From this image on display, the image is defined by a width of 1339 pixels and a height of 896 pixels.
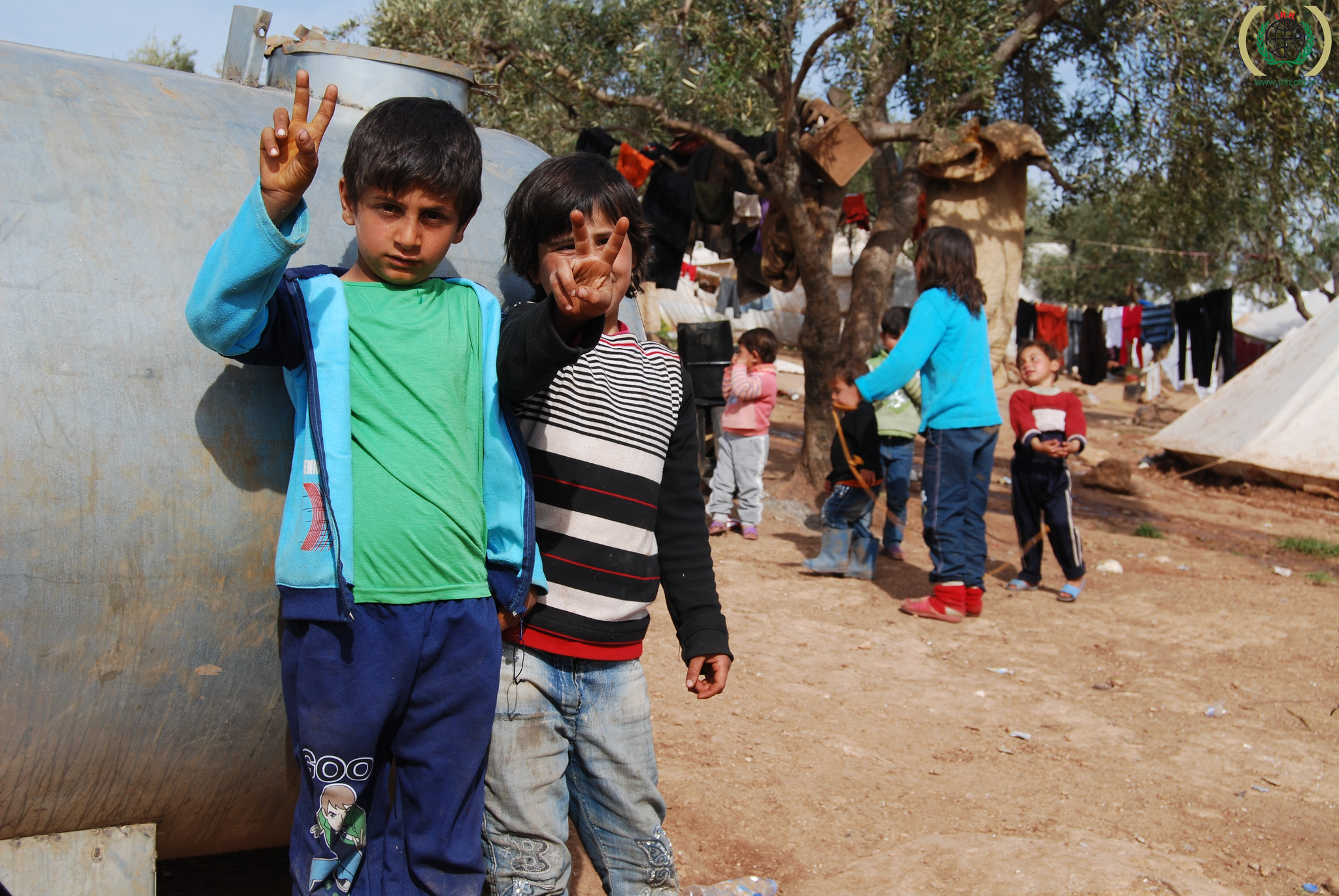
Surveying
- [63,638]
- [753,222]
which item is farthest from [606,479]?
[753,222]

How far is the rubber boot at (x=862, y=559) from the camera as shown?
21.5 ft

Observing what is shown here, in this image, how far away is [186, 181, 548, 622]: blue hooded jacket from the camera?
1.52 metres

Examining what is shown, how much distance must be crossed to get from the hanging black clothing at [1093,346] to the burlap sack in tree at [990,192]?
31.6 ft

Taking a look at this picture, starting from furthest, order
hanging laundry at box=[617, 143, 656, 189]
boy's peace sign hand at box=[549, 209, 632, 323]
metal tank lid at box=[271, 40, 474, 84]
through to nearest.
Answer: hanging laundry at box=[617, 143, 656, 189]
metal tank lid at box=[271, 40, 474, 84]
boy's peace sign hand at box=[549, 209, 632, 323]

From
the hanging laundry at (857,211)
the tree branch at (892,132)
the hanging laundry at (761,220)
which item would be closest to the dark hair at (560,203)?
the tree branch at (892,132)

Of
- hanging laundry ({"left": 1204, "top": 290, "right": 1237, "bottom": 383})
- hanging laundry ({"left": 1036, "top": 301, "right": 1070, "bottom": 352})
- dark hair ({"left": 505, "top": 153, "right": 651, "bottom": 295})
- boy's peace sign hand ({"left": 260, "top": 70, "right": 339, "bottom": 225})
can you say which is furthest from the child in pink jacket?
hanging laundry ({"left": 1036, "top": 301, "right": 1070, "bottom": 352})

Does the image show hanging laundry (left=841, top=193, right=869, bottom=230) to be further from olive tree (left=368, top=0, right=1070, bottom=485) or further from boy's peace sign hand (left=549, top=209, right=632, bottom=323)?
boy's peace sign hand (left=549, top=209, right=632, bottom=323)

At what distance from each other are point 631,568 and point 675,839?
4.63ft

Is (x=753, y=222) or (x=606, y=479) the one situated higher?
(x=753, y=222)

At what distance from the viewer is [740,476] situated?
752cm

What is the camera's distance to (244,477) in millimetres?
1777

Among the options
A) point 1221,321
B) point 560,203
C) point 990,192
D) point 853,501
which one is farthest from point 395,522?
point 1221,321

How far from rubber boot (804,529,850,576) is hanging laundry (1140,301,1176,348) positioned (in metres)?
15.3

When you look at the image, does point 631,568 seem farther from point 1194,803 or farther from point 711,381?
point 711,381
